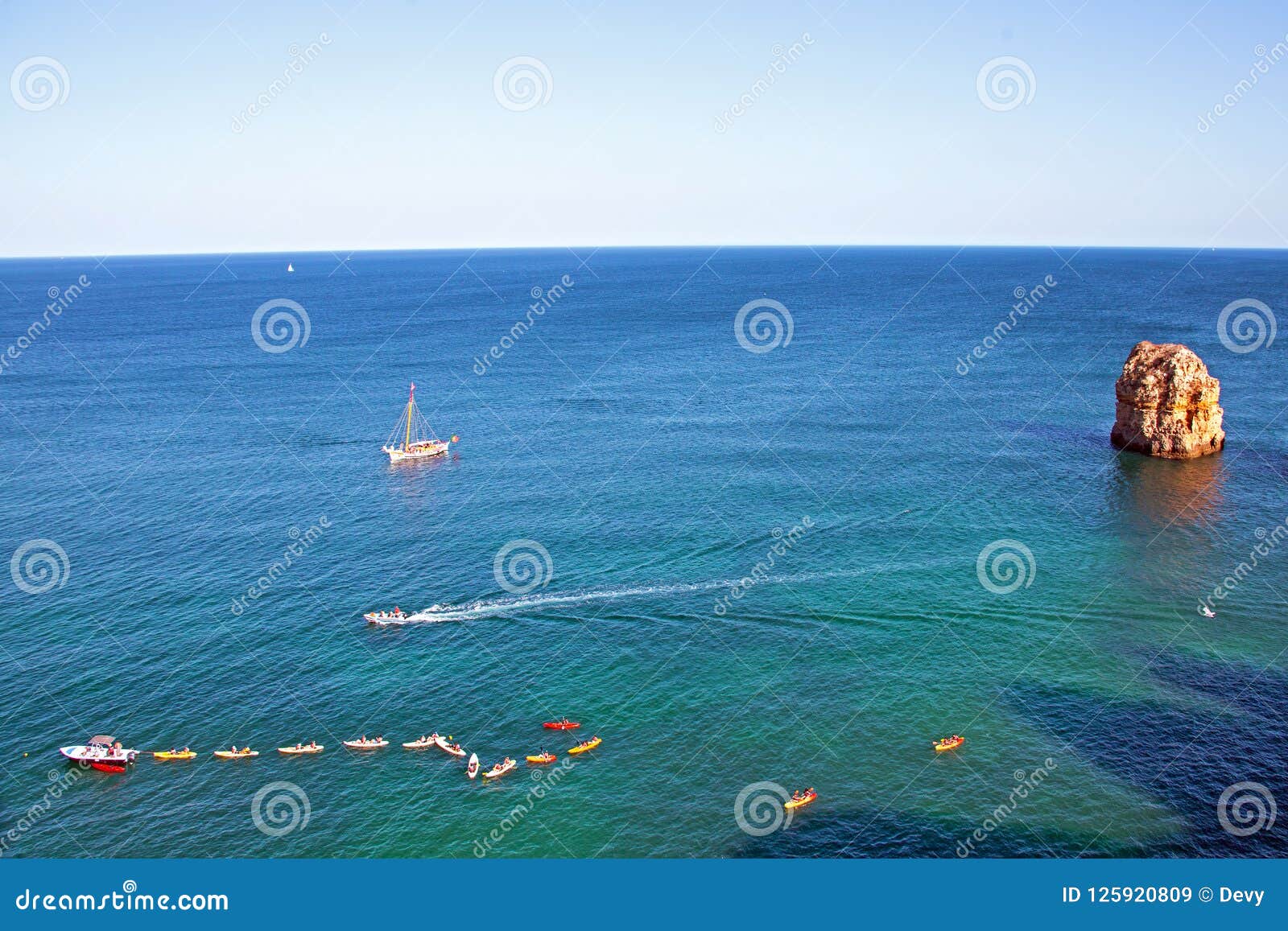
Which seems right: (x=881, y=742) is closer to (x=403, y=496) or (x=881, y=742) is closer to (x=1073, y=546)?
(x=1073, y=546)

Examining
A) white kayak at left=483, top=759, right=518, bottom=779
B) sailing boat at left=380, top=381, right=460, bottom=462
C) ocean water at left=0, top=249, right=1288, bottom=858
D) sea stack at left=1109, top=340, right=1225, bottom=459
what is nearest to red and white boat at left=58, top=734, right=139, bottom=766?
ocean water at left=0, top=249, right=1288, bottom=858

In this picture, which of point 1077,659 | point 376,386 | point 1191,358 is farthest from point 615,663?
point 376,386

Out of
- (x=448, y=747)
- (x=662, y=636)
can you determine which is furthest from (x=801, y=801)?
(x=448, y=747)

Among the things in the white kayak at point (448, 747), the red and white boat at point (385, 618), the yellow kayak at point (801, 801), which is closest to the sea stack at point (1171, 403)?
the yellow kayak at point (801, 801)

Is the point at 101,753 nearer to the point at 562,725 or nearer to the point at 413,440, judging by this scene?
the point at 562,725

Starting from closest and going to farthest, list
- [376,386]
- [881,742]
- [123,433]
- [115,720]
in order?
[881,742], [115,720], [123,433], [376,386]

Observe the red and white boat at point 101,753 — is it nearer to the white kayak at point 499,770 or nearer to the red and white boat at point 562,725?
the white kayak at point 499,770

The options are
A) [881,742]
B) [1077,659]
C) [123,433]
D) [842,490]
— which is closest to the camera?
[881,742]
